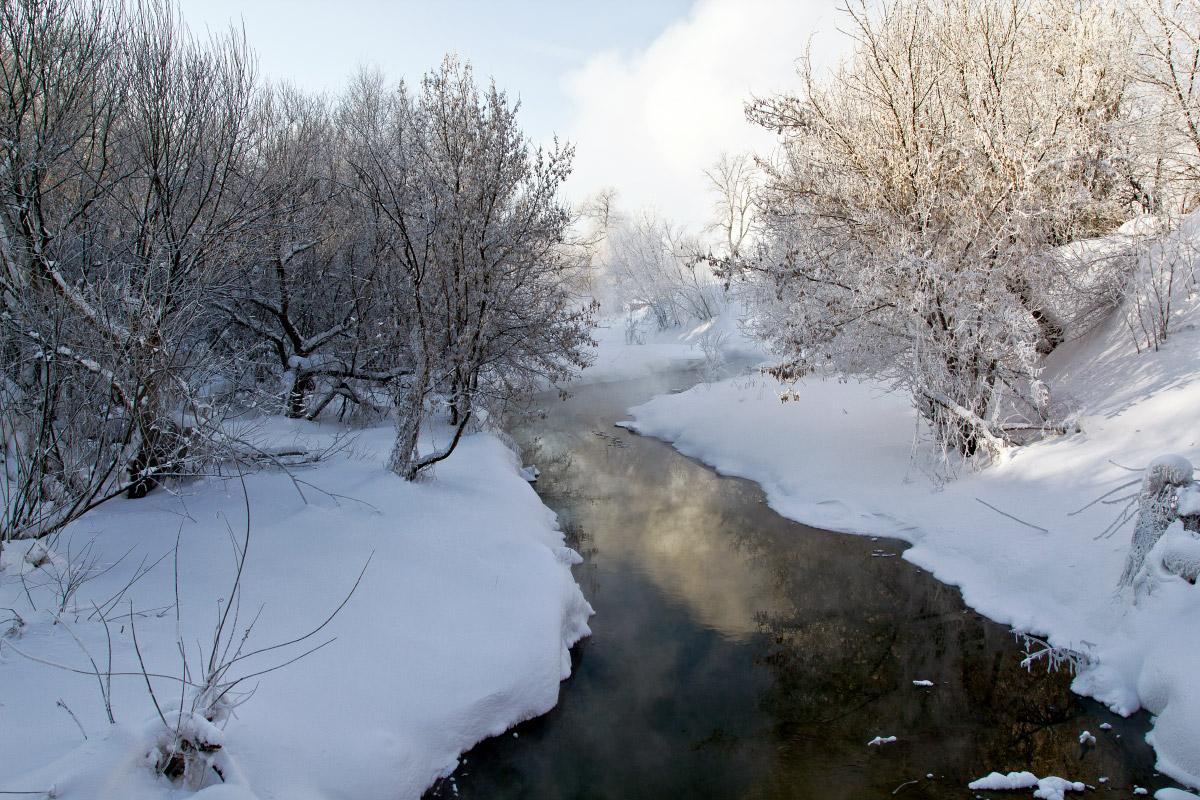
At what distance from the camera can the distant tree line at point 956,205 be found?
862cm

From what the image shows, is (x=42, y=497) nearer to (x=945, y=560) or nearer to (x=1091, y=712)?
(x=1091, y=712)

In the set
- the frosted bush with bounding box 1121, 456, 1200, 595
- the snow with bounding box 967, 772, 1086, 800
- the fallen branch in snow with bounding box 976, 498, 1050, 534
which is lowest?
the snow with bounding box 967, 772, 1086, 800

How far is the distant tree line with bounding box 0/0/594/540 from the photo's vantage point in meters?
5.17

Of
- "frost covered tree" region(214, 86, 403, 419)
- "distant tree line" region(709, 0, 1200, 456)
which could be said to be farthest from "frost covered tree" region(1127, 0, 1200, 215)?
"frost covered tree" region(214, 86, 403, 419)

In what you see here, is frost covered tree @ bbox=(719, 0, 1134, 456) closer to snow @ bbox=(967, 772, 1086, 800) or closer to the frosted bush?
the frosted bush

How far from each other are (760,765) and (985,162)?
8144 millimetres

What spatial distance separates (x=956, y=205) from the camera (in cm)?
891

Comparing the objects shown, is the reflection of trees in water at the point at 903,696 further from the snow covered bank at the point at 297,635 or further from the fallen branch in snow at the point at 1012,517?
the snow covered bank at the point at 297,635

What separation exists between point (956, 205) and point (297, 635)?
30.3ft

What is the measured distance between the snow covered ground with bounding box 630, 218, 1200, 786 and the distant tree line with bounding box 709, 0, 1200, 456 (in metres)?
0.70

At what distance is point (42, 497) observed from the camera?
4.69 metres

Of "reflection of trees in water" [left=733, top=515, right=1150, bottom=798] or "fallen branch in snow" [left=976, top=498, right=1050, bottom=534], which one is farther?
"fallen branch in snow" [left=976, top=498, right=1050, bottom=534]

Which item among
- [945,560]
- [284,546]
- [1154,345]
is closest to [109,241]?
[284,546]

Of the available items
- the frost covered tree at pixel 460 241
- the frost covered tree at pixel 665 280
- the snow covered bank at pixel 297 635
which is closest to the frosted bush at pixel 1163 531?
the snow covered bank at pixel 297 635
